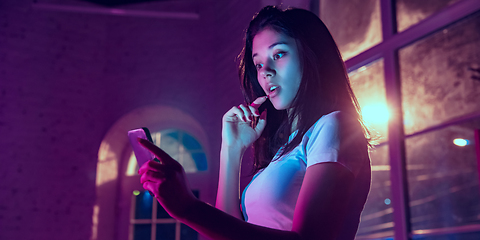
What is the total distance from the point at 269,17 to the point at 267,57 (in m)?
0.16

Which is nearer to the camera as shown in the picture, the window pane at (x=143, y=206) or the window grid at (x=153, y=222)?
the window grid at (x=153, y=222)

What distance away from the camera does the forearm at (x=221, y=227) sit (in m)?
0.79

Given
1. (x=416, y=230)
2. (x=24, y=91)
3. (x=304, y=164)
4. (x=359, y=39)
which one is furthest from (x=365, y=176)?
(x=24, y=91)

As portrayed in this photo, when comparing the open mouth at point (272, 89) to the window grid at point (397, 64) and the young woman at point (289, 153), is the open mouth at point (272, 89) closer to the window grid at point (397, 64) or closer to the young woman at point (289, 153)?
the young woman at point (289, 153)

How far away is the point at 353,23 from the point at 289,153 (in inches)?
80.3

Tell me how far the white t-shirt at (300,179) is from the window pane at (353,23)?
1826 mm

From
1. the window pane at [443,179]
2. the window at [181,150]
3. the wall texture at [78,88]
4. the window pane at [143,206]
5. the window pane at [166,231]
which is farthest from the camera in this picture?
the window at [181,150]

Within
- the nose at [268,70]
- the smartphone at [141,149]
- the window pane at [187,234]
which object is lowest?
the window pane at [187,234]

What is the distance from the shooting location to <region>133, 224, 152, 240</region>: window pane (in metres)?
4.49

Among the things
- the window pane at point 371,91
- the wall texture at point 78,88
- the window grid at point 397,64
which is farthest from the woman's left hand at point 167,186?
the wall texture at point 78,88

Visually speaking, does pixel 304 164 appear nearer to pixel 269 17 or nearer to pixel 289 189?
pixel 289 189

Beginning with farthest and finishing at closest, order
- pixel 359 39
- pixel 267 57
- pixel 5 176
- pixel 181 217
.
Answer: pixel 5 176 → pixel 359 39 → pixel 267 57 → pixel 181 217

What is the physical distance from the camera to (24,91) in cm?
429

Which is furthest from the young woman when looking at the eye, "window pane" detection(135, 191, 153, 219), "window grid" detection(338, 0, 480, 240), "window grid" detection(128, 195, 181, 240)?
"window pane" detection(135, 191, 153, 219)
